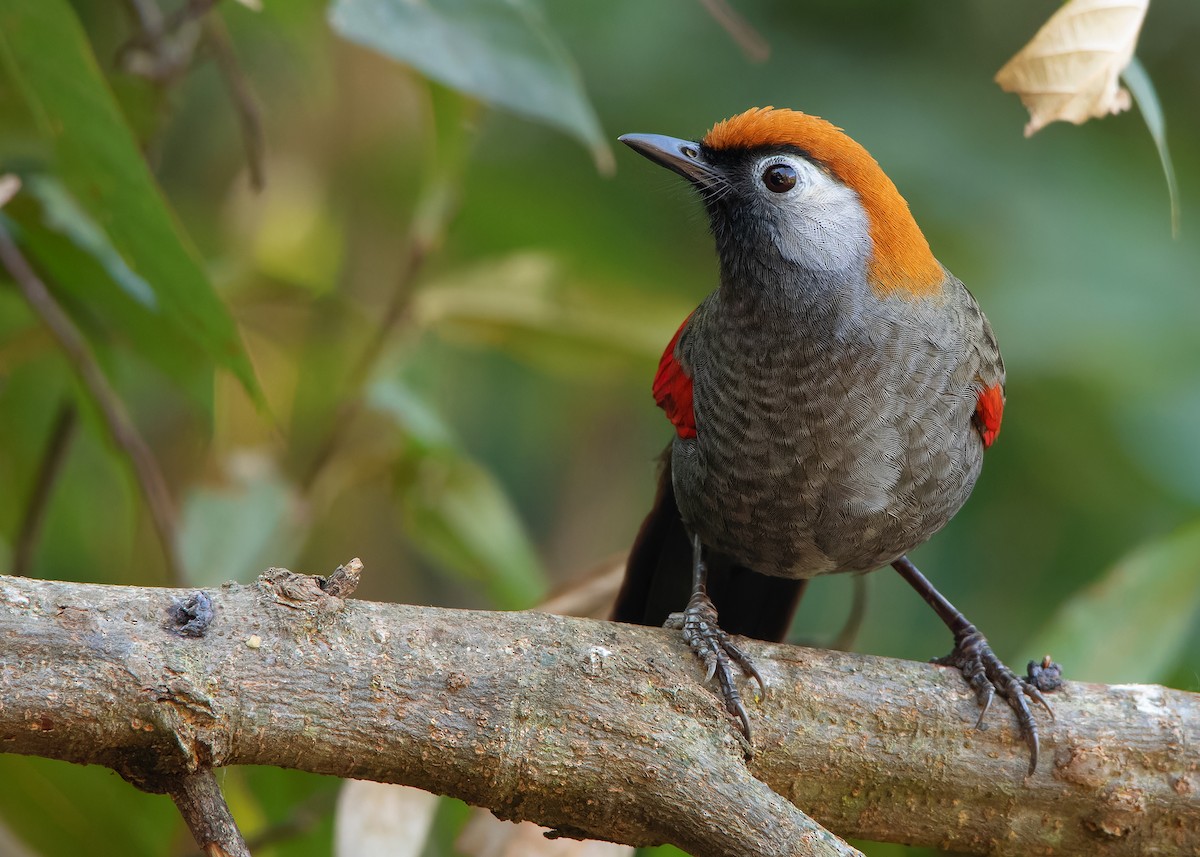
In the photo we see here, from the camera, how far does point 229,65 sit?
348 centimetres

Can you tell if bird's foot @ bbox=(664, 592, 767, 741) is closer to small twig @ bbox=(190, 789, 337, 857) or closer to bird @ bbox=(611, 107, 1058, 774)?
bird @ bbox=(611, 107, 1058, 774)

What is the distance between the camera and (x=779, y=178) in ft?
10.0

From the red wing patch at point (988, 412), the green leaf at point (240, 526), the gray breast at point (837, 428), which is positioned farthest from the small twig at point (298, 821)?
the red wing patch at point (988, 412)

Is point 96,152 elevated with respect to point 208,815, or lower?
elevated

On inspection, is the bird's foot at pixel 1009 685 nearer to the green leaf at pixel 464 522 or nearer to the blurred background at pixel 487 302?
the blurred background at pixel 487 302

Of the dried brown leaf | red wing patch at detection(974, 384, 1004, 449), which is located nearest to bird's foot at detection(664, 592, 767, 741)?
red wing patch at detection(974, 384, 1004, 449)

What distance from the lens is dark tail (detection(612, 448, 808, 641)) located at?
3549 millimetres

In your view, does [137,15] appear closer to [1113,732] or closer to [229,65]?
[229,65]

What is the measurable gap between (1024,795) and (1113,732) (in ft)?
0.77

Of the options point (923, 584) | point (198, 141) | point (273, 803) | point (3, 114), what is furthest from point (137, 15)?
point (923, 584)

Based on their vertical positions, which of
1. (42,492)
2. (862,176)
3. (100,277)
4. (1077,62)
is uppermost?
(1077,62)

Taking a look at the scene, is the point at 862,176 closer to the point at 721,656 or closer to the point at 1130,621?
the point at 721,656

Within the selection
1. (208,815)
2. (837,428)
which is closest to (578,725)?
(208,815)

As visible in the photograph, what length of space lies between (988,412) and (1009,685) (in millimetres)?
679
